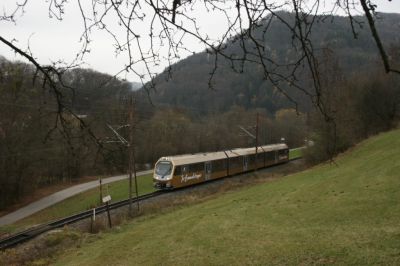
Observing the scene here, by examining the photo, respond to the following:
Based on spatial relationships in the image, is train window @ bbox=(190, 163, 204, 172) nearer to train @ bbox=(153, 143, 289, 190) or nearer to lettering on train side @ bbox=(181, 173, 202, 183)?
train @ bbox=(153, 143, 289, 190)

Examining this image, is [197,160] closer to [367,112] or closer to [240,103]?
[367,112]

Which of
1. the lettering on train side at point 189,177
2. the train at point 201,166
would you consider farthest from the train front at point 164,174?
the lettering on train side at point 189,177

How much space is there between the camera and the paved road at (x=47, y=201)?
35753 millimetres

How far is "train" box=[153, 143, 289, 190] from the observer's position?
34.2 m

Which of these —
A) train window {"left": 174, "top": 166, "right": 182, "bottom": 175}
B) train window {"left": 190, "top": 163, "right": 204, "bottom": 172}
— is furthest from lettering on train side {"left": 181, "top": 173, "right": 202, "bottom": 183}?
train window {"left": 174, "top": 166, "right": 182, "bottom": 175}

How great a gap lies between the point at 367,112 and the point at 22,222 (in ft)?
107

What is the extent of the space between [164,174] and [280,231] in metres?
20.3

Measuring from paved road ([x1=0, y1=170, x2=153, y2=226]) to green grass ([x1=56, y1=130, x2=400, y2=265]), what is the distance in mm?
16522

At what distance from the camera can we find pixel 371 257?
1013cm

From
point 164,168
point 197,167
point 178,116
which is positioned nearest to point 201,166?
point 197,167

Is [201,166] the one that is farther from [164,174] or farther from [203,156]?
[164,174]

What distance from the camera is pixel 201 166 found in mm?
36875

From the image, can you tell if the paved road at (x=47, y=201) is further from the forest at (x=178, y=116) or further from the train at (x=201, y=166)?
the train at (x=201, y=166)

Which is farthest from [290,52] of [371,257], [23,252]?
[23,252]
